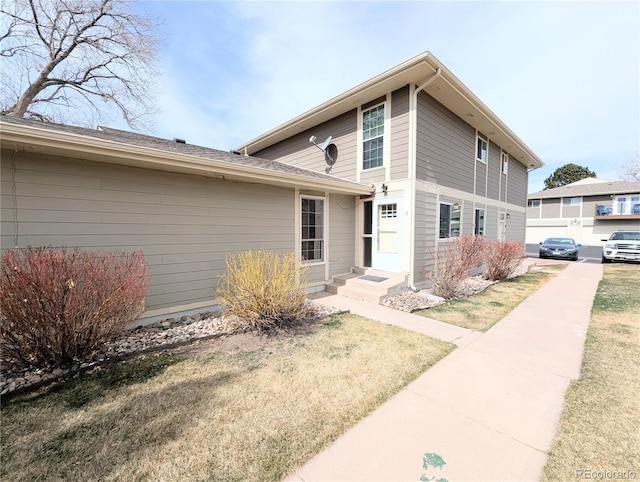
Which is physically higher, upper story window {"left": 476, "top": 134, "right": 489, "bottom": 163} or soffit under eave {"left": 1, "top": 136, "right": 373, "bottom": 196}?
upper story window {"left": 476, "top": 134, "right": 489, "bottom": 163}

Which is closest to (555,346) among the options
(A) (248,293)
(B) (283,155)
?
(A) (248,293)

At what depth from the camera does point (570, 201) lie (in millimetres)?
28469

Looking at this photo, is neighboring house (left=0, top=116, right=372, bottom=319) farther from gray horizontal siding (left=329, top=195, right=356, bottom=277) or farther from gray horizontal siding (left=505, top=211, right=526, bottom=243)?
gray horizontal siding (left=505, top=211, right=526, bottom=243)

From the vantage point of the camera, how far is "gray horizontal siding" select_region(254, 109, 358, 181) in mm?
8680

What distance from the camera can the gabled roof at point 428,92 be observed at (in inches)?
253

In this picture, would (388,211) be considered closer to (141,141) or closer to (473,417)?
(473,417)

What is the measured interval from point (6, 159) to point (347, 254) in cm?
712

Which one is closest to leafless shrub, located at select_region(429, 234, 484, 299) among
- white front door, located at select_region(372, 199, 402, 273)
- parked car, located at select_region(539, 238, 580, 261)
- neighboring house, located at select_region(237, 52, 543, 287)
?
neighboring house, located at select_region(237, 52, 543, 287)

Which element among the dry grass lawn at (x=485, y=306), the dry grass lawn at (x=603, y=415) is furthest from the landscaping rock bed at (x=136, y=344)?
the dry grass lawn at (x=603, y=415)

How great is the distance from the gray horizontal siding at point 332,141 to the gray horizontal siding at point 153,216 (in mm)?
3140

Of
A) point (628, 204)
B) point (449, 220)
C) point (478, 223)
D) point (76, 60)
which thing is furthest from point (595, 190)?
point (76, 60)

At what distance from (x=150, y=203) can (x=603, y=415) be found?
21.4 ft

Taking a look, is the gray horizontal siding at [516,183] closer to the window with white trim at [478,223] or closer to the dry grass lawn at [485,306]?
the window with white trim at [478,223]

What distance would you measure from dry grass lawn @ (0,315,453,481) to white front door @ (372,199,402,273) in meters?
3.89
